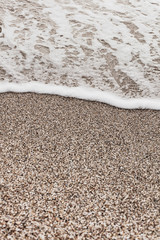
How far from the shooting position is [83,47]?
339 centimetres

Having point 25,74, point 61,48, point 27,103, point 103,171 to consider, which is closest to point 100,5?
point 61,48

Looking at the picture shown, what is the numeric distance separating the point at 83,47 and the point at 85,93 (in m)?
0.93

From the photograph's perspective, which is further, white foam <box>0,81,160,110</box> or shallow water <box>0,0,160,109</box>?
shallow water <box>0,0,160,109</box>

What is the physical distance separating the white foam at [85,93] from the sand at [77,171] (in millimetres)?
143

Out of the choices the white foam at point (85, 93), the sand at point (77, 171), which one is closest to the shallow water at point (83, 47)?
the white foam at point (85, 93)

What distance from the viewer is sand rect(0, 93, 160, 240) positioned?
4.26 feet

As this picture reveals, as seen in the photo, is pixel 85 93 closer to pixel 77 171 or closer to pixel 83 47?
pixel 83 47

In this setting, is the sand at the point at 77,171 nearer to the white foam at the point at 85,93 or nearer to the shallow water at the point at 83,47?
the white foam at the point at 85,93

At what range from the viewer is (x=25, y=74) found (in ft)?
9.80

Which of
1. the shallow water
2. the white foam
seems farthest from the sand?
the shallow water

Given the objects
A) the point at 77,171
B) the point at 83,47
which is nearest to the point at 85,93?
the point at 83,47

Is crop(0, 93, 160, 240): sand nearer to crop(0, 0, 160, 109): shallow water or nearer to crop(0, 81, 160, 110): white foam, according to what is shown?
crop(0, 81, 160, 110): white foam

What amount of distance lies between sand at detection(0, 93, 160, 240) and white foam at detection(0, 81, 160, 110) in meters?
0.14

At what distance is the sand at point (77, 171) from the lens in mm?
1298
